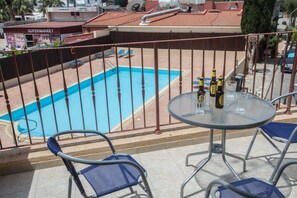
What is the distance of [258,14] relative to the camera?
14.5 meters

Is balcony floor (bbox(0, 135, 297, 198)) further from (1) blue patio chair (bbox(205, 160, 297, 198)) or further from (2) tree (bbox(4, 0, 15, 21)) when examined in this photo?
(2) tree (bbox(4, 0, 15, 21))

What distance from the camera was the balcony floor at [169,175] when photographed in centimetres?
239

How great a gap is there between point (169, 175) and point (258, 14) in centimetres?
1414

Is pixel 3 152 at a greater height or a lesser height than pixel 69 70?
greater

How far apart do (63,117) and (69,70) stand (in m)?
5.48

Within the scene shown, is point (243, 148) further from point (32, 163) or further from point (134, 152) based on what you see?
point (32, 163)

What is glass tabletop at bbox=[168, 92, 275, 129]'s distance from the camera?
2.00 meters

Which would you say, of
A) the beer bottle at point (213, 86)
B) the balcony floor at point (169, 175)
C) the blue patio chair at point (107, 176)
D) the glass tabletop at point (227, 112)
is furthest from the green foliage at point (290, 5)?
the blue patio chair at point (107, 176)

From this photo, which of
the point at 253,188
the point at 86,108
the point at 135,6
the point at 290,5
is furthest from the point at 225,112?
the point at 290,5

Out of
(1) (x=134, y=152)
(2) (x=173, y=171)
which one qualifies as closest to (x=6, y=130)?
(1) (x=134, y=152)

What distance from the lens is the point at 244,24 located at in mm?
15070

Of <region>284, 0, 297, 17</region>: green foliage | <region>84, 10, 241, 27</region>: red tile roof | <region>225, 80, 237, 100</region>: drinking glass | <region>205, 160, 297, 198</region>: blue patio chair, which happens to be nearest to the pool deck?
<region>84, 10, 241, 27</region>: red tile roof

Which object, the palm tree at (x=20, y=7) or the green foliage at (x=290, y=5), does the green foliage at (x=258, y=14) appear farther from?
the palm tree at (x=20, y=7)

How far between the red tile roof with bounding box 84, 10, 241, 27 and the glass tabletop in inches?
610
